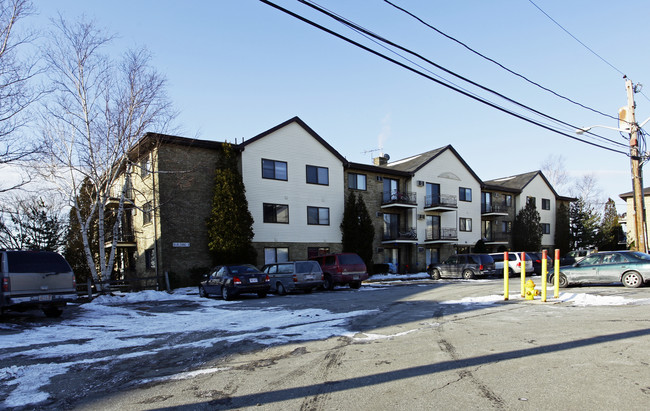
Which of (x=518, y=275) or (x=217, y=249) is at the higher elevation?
(x=217, y=249)

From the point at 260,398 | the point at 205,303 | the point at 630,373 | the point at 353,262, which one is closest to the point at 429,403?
the point at 260,398

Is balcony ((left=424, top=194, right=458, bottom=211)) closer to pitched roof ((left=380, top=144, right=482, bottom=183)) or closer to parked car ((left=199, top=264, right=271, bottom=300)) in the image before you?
pitched roof ((left=380, top=144, right=482, bottom=183))

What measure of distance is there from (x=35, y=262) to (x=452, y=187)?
3390 cm

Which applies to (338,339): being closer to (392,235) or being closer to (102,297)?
(102,297)

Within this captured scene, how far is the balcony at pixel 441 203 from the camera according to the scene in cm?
3706

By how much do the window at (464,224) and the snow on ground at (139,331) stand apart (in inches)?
1080

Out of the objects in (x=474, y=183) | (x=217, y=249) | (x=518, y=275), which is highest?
(x=474, y=183)

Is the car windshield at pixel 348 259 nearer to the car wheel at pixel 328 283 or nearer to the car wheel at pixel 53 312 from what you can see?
the car wheel at pixel 328 283

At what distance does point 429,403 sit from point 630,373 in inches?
102

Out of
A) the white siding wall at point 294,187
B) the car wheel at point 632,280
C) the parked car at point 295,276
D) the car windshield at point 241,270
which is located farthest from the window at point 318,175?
the car wheel at point 632,280

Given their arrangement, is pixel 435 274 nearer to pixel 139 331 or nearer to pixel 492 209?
pixel 492 209

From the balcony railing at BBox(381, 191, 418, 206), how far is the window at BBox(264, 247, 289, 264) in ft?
31.0

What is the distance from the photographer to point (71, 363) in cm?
688

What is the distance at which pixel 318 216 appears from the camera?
30.9 m
